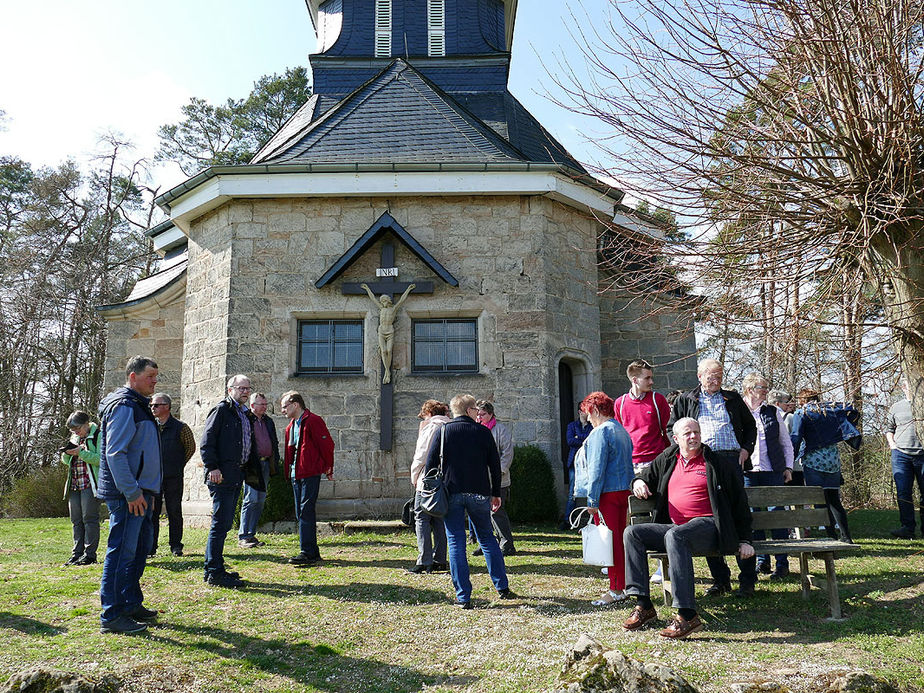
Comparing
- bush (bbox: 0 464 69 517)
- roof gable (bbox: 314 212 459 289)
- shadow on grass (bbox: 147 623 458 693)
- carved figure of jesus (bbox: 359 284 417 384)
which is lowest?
shadow on grass (bbox: 147 623 458 693)

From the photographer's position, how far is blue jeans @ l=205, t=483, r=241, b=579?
20.1 feet

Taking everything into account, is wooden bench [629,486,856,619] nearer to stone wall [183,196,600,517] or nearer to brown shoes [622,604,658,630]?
brown shoes [622,604,658,630]

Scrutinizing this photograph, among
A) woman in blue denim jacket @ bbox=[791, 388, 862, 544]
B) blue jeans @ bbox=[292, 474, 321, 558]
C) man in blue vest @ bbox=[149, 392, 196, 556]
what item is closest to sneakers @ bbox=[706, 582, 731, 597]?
woman in blue denim jacket @ bbox=[791, 388, 862, 544]

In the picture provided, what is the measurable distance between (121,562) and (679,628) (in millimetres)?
3522

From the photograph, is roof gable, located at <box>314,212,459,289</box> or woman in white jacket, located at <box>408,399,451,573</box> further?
roof gable, located at <box>314,212,459,289</box>

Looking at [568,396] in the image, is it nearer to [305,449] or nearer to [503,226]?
[503,226]

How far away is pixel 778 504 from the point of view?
5461 millimetres

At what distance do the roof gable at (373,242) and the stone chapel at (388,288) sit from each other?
2 centimetres

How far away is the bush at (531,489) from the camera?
9828 mm

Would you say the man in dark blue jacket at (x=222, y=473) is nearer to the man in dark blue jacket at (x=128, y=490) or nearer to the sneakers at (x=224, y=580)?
the sneakers at (x=224, y=580)

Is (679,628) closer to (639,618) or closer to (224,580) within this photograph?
(639,618)

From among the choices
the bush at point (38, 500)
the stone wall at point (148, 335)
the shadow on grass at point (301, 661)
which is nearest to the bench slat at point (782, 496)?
the shadow on grass at point (301, 661)

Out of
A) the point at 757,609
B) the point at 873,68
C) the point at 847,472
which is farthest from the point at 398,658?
the point at 847,472

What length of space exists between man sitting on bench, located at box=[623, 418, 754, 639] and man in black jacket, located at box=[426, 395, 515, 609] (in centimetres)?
114
